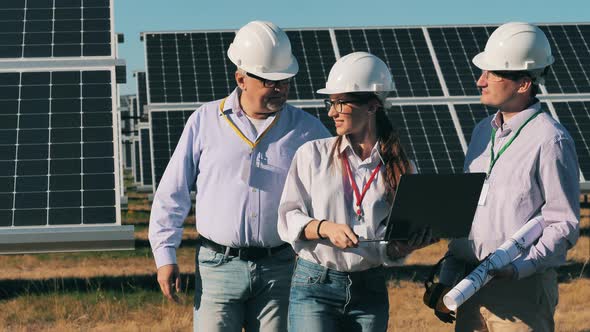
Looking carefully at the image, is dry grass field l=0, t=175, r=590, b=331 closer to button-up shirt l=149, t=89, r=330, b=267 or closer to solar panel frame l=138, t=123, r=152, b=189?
button-up shirt l=149, t=89, r=330, b=267

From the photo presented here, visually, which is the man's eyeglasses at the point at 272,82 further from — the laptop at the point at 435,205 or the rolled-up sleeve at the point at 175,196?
the laptop at the point at 435,205

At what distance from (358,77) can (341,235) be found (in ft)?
2.32

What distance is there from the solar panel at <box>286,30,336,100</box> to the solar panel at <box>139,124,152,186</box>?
860 cm

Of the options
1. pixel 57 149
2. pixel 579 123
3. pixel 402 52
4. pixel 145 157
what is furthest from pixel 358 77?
pixel 145 157

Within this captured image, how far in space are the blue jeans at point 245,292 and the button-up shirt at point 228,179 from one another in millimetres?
101

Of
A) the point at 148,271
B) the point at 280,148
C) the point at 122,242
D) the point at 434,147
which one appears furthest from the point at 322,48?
the point at 280,148

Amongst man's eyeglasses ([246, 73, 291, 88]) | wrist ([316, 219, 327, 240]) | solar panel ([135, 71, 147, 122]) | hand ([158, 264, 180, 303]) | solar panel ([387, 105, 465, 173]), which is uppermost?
solar panel ([135, 71, 147, 122])

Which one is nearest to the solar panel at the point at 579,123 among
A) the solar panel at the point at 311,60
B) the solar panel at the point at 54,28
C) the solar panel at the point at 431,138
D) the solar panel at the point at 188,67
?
the solar panel at the point at 431,138

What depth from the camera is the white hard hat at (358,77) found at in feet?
15.3

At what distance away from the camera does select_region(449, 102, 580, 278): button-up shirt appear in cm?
462

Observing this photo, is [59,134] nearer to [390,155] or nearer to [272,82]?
[272,82]

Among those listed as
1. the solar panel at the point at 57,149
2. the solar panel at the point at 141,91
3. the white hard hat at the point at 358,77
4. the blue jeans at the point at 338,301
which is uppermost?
the solar panel at the point at 141,91

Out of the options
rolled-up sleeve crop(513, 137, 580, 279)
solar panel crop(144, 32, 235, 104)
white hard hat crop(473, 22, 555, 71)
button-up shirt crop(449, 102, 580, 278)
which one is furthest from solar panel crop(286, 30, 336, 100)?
rolled-up sleeve crop(513, 137, 580, 279)

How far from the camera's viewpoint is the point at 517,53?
4.83 m
